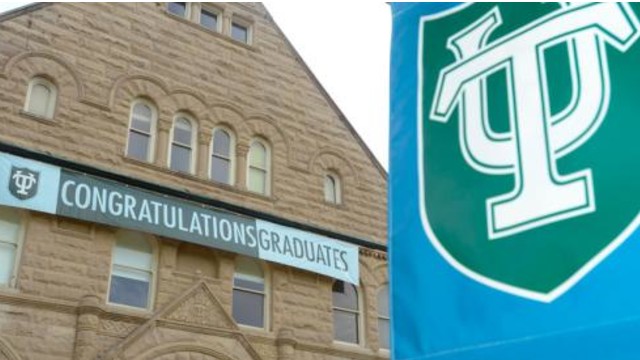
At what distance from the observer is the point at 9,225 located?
1177cm

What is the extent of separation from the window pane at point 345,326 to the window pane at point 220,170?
355 cm

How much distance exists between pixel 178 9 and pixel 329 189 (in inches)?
208

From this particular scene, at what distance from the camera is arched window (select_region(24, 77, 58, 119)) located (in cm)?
1291

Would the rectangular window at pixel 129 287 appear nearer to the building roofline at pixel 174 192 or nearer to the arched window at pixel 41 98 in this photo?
the building roofline at pixel 174 192

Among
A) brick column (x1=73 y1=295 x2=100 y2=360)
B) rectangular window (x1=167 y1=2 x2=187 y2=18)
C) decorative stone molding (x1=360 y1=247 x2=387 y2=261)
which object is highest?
rectangular window (x1=167 y1=2 x2=187 y2=18)

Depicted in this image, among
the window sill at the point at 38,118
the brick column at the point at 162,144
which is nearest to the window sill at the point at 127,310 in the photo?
the brick column at the point at 162,144

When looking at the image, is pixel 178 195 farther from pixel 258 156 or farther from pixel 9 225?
pixel 9 225

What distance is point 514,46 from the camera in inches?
122

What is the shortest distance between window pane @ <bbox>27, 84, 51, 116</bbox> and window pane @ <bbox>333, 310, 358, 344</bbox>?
6901 mm

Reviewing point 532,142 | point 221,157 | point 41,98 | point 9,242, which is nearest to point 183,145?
point 221,157

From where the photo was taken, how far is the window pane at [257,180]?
15.1 metres

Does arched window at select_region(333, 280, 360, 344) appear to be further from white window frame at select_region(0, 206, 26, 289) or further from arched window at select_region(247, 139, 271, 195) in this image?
white window frame at select_region(0, 206, 26, 289)

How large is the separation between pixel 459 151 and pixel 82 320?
969cm

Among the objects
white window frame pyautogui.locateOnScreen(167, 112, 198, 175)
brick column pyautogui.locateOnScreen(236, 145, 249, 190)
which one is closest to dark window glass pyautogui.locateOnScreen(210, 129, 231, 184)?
brick column pyautogui.locateOnScreen(236, 145, 249, 190)
